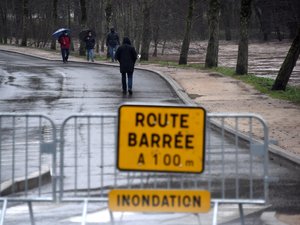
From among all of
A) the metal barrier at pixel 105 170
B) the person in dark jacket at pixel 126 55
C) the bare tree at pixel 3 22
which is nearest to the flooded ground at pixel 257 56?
the person in dark jacket at pixel 126 55

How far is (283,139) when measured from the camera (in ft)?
49.8

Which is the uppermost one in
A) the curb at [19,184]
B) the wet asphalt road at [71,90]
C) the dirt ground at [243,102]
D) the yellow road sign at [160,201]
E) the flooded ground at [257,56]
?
Result: the yellow road sign at [160,201]

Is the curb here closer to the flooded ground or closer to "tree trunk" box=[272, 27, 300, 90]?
"tree trunk" box=[272, 27, 300, 90]

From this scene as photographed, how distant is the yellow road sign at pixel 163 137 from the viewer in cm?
752

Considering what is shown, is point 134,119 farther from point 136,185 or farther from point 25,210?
point 25,210

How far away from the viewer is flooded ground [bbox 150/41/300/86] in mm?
41741

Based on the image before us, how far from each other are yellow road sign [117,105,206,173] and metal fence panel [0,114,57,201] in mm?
859

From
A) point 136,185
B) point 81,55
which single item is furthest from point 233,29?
point 136,185

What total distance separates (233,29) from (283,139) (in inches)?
3770

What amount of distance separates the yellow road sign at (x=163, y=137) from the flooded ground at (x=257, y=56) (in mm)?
24893

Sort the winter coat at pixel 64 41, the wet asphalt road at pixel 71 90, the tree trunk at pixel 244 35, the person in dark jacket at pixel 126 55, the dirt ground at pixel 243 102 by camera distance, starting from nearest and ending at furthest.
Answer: the dirt ground at pixel 243 102, the wet asphalt road at pixel 71 90, the person in dark jacket at pixel 126 55, the tree trunk at pixel 244 35, the winter coat at pixel 64 41

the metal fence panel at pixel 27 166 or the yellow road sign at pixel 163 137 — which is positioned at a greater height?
the yellow road sign at pixel 163 137

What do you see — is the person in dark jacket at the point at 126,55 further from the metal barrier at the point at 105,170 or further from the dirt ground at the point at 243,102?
the metal barrier at the point at 105,170

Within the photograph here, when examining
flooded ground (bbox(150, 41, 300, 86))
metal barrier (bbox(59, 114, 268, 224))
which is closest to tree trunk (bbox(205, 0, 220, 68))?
flooded ground (bbox(150, 41, 300, 86))
